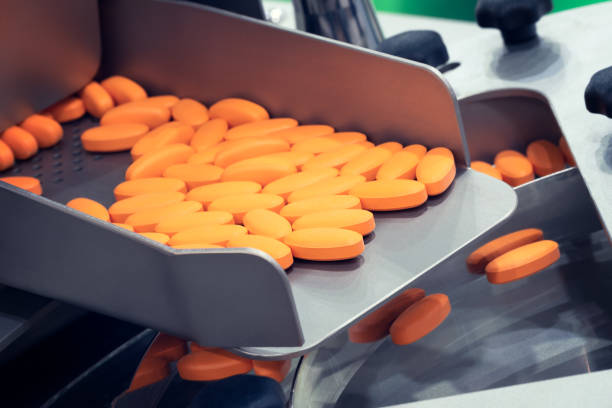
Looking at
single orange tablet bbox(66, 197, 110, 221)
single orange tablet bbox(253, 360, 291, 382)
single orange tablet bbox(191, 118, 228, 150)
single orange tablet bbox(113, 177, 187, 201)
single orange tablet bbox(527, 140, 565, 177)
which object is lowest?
single orange tablet bbox(527, 140, 565, 177)

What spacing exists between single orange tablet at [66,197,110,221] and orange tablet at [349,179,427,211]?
264 millimetres

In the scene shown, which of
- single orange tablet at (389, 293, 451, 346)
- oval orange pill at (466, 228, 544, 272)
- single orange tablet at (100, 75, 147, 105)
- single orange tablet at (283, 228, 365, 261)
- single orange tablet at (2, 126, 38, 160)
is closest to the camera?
single orange tablet at (283, 228, 365, 261)

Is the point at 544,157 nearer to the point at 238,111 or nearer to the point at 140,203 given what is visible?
the point at 238,111

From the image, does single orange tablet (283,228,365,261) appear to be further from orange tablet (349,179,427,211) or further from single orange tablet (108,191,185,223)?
single orange tablet (108,191,185,223)

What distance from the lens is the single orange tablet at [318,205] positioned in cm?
72

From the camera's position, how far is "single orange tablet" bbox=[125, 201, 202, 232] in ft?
2.48

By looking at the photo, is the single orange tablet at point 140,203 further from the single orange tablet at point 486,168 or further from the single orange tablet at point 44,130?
the single orange tablet at point 486,168

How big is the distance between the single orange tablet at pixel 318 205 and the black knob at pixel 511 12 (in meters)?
0.43

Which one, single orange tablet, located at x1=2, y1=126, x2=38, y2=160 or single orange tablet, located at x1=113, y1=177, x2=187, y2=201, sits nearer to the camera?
single orange tablet, located at x1=113, y1=177, x2=187, y2=201

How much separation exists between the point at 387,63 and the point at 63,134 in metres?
0.48

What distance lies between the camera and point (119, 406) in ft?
2.59

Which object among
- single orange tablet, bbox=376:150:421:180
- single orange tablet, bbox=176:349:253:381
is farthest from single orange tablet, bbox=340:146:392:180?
single orange tablet, bbox=176:349:253:381

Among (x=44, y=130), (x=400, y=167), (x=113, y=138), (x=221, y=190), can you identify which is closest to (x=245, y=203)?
(x=221, y=190)

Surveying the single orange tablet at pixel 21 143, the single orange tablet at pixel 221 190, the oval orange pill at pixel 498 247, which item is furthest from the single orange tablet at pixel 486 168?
the single orange tablet at pixel 21 143
